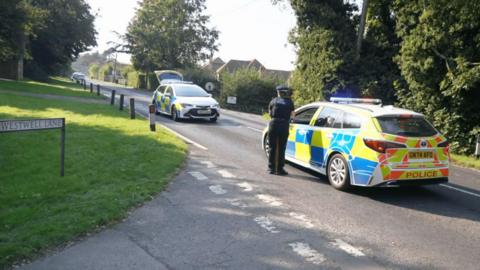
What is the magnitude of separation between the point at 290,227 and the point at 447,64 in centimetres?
1051

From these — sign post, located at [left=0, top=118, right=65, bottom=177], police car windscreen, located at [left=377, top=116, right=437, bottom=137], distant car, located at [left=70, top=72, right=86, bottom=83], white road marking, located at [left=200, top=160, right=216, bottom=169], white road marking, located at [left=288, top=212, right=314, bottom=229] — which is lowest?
white road marking, located at [left=288, top=212, right=314, bottom=229]

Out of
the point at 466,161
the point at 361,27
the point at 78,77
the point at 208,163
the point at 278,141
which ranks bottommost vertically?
the point at 208,163

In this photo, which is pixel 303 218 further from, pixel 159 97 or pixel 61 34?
pixel 61 34

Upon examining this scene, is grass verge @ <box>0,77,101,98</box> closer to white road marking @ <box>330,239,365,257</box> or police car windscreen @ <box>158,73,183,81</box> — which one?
police car windscreen @ <box>158,73,183,81</box>

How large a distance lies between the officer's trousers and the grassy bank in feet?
6.54

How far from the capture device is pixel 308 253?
5.00 meters

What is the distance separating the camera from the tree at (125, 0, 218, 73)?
64050 millimetres

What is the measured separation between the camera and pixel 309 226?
234 inches

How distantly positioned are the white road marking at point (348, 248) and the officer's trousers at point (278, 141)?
12.6 feet

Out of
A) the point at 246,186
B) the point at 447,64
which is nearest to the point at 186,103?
the point at 447,64

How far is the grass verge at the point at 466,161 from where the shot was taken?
Result: 39.2 feet

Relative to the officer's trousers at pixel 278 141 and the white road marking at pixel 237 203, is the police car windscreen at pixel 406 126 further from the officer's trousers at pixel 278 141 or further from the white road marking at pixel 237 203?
the white road marking at pixel 237 203

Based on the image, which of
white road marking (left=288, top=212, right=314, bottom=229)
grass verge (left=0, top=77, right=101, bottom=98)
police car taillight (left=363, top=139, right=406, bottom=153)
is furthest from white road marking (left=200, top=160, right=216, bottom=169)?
grass verge (left=0, top=77, right=101, bottom=98)

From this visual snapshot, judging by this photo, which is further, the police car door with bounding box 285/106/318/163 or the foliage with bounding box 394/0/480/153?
the foliage with bounding box 394/0/480/153
